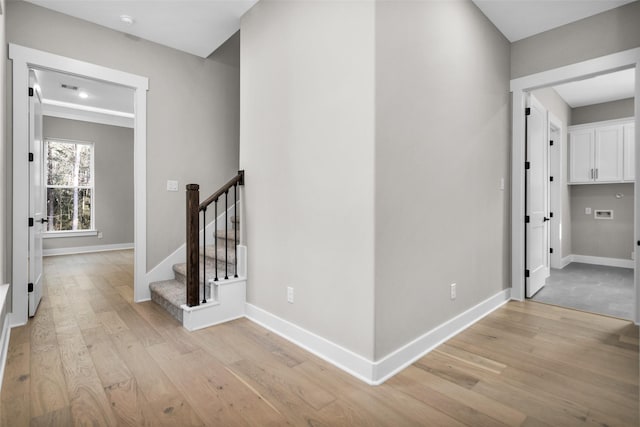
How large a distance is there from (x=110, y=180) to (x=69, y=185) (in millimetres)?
711

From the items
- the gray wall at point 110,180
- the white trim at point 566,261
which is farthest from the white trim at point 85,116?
the white trim at point 566,261

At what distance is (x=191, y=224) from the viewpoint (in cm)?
273

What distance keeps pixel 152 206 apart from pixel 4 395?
2.11 metres

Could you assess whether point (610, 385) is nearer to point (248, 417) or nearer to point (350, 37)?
point (248, 417)

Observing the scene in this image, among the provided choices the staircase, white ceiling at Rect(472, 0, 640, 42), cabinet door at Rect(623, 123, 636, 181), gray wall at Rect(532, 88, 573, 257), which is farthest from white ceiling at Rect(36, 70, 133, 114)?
cabinet door at Rect(623, 123, 636, 181)

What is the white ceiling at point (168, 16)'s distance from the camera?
2867 mm

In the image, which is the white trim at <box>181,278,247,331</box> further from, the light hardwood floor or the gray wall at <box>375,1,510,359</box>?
the gray wall at <box>375,1,510,359</box>

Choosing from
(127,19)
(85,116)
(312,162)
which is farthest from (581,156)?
(85,116)

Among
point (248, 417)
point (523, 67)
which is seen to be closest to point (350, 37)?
point (248, 417)

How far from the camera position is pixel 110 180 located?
6.98 m

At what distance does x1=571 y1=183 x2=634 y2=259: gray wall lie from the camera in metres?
5.21

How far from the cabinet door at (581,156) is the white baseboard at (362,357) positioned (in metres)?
4.04

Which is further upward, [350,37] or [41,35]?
[41,35]

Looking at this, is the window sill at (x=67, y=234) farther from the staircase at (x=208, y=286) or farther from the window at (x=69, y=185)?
the staircase at (x=208, y=286)
